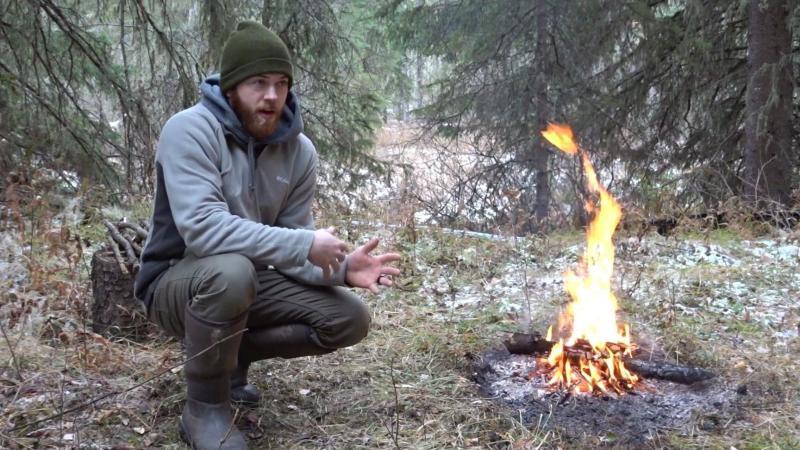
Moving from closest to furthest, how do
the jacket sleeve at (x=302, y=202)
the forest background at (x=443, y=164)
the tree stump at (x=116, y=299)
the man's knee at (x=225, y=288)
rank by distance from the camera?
the man's knee at (x=225, y=288)
the jacket sleeve at (x=302, y=202)
the forest background at (x=443, y=164)
the tree stump at (x=116, y=299)

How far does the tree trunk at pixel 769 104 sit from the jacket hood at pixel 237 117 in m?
5.86

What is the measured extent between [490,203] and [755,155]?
136 inches

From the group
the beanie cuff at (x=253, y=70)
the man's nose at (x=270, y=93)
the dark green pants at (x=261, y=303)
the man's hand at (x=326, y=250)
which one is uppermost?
the beanie cuff at (x=253, y=70)

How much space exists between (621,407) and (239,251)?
1950mm

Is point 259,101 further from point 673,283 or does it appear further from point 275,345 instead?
point 673,283

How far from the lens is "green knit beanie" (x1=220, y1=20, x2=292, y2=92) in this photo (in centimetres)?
296

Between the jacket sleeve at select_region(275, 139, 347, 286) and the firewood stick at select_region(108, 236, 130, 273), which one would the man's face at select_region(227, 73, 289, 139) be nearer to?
the jacket sleeve at select_region(275, 139, 347, 286)

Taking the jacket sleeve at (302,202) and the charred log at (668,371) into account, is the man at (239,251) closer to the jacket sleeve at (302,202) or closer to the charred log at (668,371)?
the jacket sleeve at (302,202)

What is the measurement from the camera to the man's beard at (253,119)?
119 inches

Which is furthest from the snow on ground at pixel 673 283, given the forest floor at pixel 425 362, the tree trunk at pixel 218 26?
the tree trunk at pixel 218 26

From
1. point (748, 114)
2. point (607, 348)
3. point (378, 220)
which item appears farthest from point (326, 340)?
point (748, 114)

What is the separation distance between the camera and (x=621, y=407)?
336 cm

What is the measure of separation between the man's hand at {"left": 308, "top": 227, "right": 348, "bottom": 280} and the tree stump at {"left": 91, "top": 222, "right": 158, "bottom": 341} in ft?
5.69

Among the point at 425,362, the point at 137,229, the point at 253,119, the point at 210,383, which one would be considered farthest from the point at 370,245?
the point at 137,229
